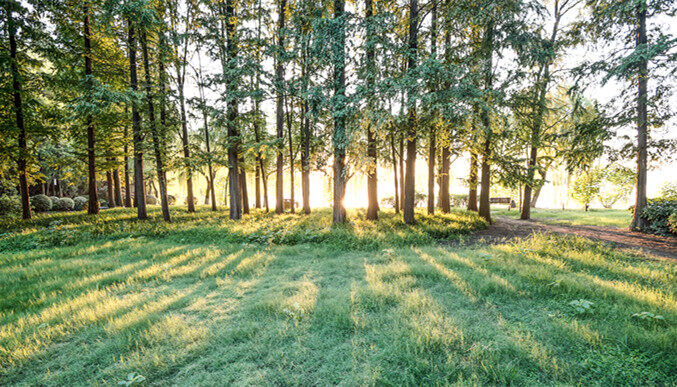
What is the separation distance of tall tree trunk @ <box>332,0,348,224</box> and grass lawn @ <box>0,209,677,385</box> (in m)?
4.54

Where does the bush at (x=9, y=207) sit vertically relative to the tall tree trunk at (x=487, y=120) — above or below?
below

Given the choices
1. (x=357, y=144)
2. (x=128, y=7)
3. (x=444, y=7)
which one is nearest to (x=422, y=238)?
(x=357, y=144)

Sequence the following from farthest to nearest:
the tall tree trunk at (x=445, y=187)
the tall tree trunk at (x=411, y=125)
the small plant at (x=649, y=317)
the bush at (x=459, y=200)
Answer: the bush at (x=459, y=200)
the tall tree trunk at (x=445, y=187)
the tall tree trunk at (x=411, y=125)
the small plant at (x=649, y=317)

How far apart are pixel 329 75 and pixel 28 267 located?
12.5m

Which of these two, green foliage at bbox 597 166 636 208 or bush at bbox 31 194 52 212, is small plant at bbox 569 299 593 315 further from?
bush at bbox 31 194 52 212

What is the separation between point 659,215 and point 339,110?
14.2m

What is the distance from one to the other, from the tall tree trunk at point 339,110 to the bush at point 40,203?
25323 mm

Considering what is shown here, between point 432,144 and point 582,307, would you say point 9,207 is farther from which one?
point 582,307

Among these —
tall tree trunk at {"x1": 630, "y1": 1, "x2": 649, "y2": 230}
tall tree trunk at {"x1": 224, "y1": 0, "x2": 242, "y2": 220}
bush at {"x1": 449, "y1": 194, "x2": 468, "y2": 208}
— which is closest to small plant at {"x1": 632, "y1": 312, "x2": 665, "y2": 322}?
tall tree trunk at {"x1": 630, "y1": 1, "x2": 649, "y2": 230}

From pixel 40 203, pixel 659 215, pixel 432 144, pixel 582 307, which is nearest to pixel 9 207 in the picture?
pixel 40 203

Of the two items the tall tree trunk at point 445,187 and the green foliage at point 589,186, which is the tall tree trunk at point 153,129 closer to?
the tall tree trunk at point 445,187

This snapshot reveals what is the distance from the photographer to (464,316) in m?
3.81

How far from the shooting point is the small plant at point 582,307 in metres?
3.64

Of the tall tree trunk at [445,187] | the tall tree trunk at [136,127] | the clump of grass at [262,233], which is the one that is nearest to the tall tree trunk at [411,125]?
the clump of grass at [262,233]
